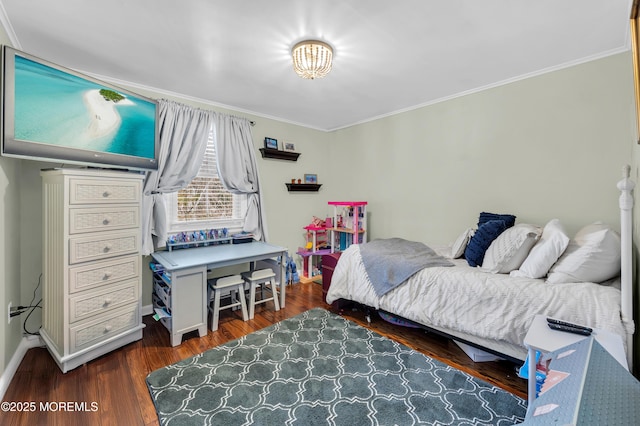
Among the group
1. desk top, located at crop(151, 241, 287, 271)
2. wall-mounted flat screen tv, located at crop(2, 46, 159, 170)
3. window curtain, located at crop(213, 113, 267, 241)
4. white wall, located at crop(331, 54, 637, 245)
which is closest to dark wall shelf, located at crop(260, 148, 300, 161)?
window curtain, located at crop(213, 113, 267, 241)

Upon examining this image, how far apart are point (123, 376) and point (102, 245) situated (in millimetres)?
962

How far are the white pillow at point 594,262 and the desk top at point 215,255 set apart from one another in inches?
94.3

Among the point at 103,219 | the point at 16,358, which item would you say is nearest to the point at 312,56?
the point at 103,219

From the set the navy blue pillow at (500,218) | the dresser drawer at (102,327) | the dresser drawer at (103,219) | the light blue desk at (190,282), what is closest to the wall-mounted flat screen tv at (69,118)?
the dresser drawer at (103,219)

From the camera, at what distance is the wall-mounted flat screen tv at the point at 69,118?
1777mm

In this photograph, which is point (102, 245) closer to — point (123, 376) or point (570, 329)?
point (123, 376)

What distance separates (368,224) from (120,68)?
3347 millimetres

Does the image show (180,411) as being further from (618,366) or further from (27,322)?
(618,366)

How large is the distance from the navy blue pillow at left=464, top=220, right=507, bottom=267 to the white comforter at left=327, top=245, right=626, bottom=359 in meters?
0.12

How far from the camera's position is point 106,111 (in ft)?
7.39

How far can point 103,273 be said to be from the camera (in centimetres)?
215

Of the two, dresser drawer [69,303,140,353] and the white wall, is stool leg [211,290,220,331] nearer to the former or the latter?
dresser drawer [69,303,140,353]

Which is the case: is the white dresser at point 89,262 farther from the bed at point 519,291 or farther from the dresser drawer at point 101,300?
the bed at point 519,291

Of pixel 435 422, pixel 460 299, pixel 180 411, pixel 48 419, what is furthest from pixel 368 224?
pixel 48 419
